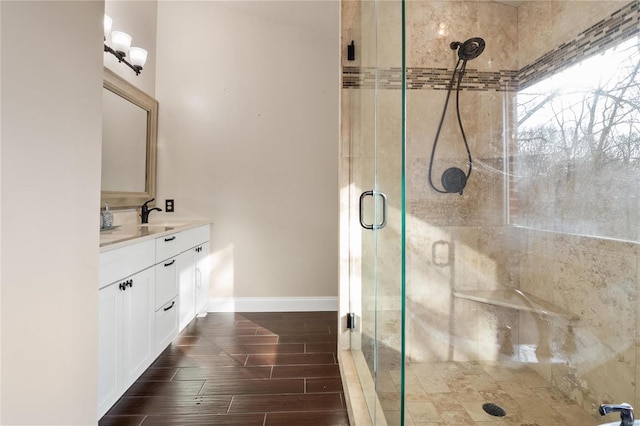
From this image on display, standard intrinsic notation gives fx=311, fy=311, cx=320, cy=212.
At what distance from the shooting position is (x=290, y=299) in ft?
9.71

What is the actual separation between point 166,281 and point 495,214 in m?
2.08

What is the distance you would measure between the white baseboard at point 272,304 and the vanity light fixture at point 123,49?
209cm

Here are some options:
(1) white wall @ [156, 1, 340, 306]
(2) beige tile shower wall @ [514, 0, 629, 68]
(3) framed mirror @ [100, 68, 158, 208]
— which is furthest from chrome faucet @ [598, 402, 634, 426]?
(3) framed mirror @ [100, 68, 158, 208]

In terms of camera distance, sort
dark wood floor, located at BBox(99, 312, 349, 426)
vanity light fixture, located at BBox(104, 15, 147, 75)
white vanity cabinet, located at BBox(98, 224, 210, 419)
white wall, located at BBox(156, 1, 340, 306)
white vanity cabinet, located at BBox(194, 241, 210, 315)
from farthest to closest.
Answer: white wall, located at BBox(156, 1, 340, 306)
white vanity cabinet, located at BBox(194, 241, 210, 315)
vanity light fixture, located at BBox(104, 15, 147, 75)
dark wood floor, located at BBox(99, 312, 349, 426)
white vanity cabinet, located at BBox(98, 224, 210, 419)

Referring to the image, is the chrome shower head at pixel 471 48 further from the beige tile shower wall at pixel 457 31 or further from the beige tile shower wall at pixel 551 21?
the beige tile shower wall at pixel 551 21

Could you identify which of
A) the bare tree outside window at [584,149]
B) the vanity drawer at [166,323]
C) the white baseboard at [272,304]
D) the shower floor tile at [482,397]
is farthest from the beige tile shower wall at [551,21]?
the vanity drawer at [166,323]

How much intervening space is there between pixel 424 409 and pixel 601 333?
0.86 metres

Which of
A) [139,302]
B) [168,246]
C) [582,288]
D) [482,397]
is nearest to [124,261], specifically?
[139,302]

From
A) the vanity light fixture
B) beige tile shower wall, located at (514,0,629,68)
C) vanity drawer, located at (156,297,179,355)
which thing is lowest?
vanity drawer, located at (156,297,179,355)

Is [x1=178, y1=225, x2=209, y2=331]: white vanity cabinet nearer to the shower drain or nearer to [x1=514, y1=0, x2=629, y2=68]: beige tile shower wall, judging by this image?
the shower drain

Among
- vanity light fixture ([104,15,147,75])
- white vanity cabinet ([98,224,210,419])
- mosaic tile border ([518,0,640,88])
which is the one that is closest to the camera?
mosaic tile border ([518,0,640,88])

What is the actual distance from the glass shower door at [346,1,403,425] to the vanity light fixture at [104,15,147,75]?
5.42 feet

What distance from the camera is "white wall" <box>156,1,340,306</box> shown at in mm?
2920

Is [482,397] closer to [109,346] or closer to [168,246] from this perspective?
[109,346]
